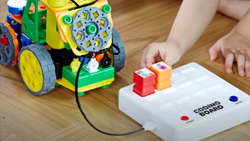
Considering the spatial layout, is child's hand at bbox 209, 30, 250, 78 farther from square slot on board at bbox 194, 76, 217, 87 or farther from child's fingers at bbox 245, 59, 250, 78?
square slot on board at bbox 194, 76, 217, 87

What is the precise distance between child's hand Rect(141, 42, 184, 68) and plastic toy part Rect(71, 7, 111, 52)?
0.13m

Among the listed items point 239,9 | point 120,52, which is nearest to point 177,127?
point 120,52

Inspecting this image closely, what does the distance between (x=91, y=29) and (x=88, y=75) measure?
5.2 inches

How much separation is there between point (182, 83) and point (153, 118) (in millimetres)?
146

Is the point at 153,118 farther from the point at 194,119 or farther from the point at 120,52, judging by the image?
the point at 120,52

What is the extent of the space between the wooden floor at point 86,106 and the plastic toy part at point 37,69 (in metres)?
0.03

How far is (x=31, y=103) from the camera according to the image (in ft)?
3.70

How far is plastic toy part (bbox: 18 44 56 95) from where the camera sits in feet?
3.61

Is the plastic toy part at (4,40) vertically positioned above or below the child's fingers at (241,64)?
above

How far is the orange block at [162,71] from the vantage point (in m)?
A: 1.06

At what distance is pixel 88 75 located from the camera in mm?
1131

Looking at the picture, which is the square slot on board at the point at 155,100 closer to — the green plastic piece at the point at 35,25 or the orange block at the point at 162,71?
the orange block at the point at 162,71

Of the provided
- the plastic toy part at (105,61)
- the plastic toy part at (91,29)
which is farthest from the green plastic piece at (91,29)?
the plastic toy part at (105,61)

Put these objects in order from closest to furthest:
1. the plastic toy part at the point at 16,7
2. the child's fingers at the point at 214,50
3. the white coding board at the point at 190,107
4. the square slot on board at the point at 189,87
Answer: the white coding board at the point at 190,107 < the square slot on board at the point at 189,87 < the plastic toy part at the point at 16,7 < the child's fingers at the point at 214,50
